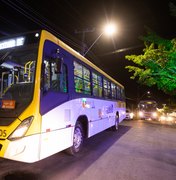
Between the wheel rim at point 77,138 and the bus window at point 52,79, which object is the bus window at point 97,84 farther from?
the bus window at point 52,79

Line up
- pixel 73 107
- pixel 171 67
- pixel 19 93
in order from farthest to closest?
pixel 171 67, pixel 73 107, pixel 19 93

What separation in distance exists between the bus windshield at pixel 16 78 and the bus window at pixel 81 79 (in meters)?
2.07

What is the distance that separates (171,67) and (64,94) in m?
15.3

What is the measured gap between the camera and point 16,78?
4.80m

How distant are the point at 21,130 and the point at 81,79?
343cm

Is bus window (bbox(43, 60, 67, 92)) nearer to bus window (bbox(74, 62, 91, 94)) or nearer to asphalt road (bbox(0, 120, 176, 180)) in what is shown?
bus window (bbox(74, 62, 91, 94))

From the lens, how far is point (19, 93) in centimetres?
446

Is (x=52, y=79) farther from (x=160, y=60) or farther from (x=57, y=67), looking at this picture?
(x=160, y=60)

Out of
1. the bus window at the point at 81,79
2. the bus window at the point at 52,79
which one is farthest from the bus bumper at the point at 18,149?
the bus window at the point at 81,79

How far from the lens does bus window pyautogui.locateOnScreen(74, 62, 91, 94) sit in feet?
21.8

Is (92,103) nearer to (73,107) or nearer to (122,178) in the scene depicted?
(73,107)

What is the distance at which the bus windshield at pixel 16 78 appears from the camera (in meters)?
4.29

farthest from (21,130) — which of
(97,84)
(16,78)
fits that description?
(97,84)

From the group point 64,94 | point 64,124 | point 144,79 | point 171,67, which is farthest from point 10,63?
point 144,79
